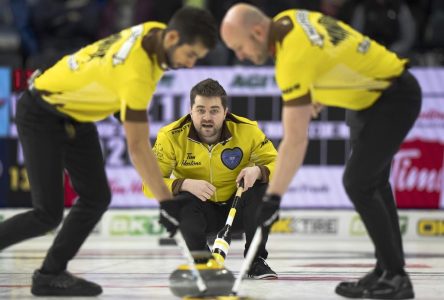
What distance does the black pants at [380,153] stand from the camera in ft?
14.9

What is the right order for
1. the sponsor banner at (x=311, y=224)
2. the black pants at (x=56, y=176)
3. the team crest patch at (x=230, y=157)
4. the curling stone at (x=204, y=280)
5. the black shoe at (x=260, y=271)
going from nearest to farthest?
the curling stone at (x=204, y=280)
the black pants at (x=56, y=176)
the black shoe at (x=260, y=271)
the team crest patch at (x=230, y=157)
the sponsor banner at (x=311, y=224)

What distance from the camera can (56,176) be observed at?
15.4 feet

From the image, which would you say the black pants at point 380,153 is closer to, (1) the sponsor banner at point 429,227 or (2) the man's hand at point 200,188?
(2) the man's hand at point 200,188

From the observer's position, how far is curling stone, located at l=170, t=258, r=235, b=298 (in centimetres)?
445

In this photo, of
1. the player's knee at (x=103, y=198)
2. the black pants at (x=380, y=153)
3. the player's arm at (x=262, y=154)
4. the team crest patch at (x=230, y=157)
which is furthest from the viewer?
the team crest patch at (x=230, y=157)

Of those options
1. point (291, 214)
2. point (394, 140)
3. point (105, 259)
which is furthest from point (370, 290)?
point (291, 214)

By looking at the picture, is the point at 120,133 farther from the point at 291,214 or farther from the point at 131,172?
the point at 291,214

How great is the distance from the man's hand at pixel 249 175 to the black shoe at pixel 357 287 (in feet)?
3.50

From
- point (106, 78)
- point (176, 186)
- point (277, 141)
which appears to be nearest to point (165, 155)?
point (176, 186)

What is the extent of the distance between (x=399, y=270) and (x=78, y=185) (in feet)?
5.53

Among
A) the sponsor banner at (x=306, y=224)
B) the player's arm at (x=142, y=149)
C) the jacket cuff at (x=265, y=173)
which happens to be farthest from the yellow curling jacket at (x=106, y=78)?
the sponsor banner at (x=306, y=224)

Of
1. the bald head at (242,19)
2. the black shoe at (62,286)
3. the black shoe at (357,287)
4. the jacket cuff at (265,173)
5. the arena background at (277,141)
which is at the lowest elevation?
the arena background at (277,141)

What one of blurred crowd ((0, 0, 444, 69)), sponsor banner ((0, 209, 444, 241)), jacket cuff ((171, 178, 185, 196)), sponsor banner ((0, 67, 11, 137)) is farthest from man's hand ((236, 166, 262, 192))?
blurred crowd ((0, 0, 444, 69))

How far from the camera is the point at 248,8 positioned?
438cm
